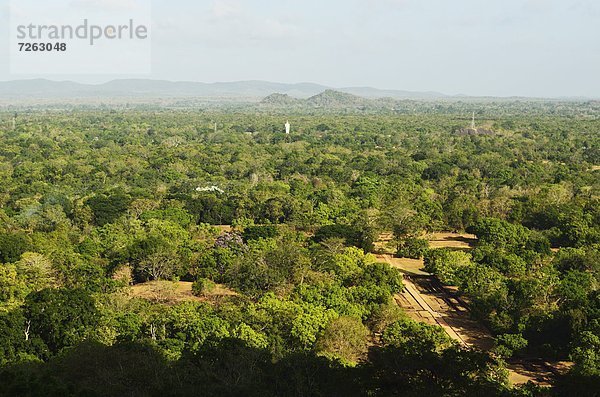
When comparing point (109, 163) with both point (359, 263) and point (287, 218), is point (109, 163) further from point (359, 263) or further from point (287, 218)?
point (359, 263)

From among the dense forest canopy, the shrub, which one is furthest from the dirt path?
the shrub

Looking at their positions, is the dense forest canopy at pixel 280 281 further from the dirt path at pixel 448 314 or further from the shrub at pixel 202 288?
the dirt path at pixel 448 314

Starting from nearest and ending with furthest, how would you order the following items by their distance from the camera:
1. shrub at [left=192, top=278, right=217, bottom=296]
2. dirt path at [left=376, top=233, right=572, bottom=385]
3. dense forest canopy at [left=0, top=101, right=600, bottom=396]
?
dense forest canopy at [left=0, top=101, right=600, bottom=396] → dirt path at [left=376, top=233, right=572, bottom=385] → shrub at [left=192, top=278, right=217, bottom=296]

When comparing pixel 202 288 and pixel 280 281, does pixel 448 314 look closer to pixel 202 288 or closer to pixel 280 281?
pixel 280 281

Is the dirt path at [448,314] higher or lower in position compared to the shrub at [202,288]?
lower

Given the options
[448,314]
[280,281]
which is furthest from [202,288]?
[448,314]

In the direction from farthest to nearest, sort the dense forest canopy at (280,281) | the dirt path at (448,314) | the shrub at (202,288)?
the shrub at (202,288) < the dirt path at (448,314) < the dense forest canopy at (280,281)

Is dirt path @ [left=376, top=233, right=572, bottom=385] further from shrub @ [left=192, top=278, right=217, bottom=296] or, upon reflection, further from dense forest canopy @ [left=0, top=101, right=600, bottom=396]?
shrub @ [left=192, top=278, right=217, bottom=296]

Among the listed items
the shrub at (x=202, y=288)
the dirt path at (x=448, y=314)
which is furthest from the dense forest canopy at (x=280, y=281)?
the dirt path at (x=448, y=314)
